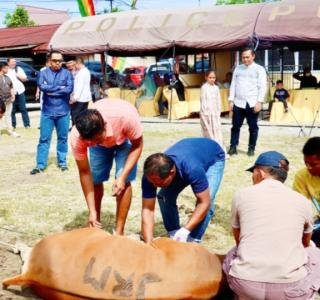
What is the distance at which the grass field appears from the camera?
443cm

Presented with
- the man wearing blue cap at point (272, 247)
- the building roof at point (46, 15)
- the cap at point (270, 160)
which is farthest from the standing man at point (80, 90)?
the building roof at point (46, 15)

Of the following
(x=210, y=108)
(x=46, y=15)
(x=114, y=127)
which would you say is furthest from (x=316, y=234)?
(x=46, y=15)

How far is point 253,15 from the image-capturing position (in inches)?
473

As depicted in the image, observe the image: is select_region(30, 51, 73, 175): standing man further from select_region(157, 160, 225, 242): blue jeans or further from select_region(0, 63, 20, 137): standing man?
select_region(0, 63, 20, 137): standing man

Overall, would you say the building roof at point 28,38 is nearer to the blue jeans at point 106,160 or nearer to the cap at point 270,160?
the blue jeans at point 106,160

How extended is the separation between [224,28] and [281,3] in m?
1.50

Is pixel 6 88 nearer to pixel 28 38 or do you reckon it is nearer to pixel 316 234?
pixel 316 234

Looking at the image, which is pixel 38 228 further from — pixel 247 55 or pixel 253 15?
pixel 253 15

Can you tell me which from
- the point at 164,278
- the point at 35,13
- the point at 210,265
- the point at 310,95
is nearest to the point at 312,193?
the point at 210,265

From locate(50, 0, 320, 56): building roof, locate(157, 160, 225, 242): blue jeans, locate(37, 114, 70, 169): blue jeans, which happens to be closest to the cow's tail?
locate(157, 160, 225, 242): blue jeans

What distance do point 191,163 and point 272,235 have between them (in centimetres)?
93

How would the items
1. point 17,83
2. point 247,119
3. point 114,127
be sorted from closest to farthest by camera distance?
point 114,127
point 247,119
point 17,83

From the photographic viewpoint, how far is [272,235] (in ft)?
8.56

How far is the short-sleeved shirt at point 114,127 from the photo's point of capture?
3766mm
